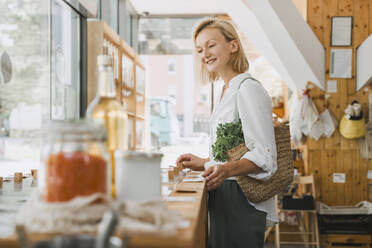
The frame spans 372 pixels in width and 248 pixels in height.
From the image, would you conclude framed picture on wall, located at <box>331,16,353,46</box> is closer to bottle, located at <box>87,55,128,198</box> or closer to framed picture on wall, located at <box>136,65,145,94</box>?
framed picture on wall, located at <box>136,65,145,94</box>

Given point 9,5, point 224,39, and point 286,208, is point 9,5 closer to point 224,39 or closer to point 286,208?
point 224,39

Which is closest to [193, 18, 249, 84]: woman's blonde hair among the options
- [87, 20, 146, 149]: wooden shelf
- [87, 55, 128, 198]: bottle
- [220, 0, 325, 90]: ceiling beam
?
[87, 55, 128, 198]: bottle

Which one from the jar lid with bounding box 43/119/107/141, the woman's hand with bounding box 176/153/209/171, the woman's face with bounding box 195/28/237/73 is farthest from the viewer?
the woman's hand with bounding box 176/153/209/171

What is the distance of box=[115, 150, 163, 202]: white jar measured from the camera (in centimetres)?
75

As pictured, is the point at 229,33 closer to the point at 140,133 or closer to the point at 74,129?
the point at 74,129

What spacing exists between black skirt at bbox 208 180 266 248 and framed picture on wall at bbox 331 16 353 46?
4386 mm

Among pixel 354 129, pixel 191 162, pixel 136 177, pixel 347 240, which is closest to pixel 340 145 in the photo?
pixel 354 129

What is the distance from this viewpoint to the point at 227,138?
160cm

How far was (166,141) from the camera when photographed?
820cm

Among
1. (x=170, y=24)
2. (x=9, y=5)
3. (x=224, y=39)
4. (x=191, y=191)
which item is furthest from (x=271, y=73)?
(x=191, y=191)

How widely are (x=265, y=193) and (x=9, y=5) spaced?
256cm

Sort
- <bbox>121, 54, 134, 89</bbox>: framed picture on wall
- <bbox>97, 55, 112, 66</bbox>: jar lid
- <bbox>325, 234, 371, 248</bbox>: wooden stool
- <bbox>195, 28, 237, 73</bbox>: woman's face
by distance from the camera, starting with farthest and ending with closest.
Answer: <bbox>121, 54, 134, 89</bbox>: framed picture on wall → <bbox>325, 234, 371, 248</bbox>: wooden stool → <bbox>195, 28, 237, 73</bbox>: woman's face → <bbox>97, 55, 112, 66</bbox>: jar lid

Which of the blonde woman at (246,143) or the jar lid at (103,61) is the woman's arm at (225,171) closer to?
the blonde woman at (246,143)

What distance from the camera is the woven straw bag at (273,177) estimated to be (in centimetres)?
158
